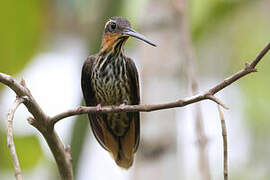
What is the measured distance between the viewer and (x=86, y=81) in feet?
14.9

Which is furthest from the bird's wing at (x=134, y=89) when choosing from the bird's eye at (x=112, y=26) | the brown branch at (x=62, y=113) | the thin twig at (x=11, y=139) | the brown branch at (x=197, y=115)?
the thin twig at (x=11, y=139)

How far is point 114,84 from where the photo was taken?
173 inches

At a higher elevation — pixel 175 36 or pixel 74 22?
pixel 74 22

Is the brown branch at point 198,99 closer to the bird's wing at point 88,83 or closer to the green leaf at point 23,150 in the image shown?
the bird's wing at point 88,83

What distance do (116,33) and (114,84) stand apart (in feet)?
1.28

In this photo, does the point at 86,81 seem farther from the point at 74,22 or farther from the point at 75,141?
the point at 74,22

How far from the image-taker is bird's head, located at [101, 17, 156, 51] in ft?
13.8

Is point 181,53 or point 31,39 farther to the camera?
point 31,39

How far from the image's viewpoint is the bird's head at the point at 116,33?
13.8 ft

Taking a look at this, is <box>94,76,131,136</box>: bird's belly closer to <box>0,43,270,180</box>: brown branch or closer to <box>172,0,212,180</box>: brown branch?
<box>172,0,212,180</box>: brown branch

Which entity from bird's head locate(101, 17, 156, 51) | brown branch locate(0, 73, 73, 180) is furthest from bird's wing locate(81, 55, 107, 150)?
brown branch locate(0, 73, 73, 180)

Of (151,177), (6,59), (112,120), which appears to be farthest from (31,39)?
(151,177)

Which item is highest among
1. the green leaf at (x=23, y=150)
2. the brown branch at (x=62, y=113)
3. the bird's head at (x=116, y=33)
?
the bird's head at (x=116, y=33)

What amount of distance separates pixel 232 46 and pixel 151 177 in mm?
2838
